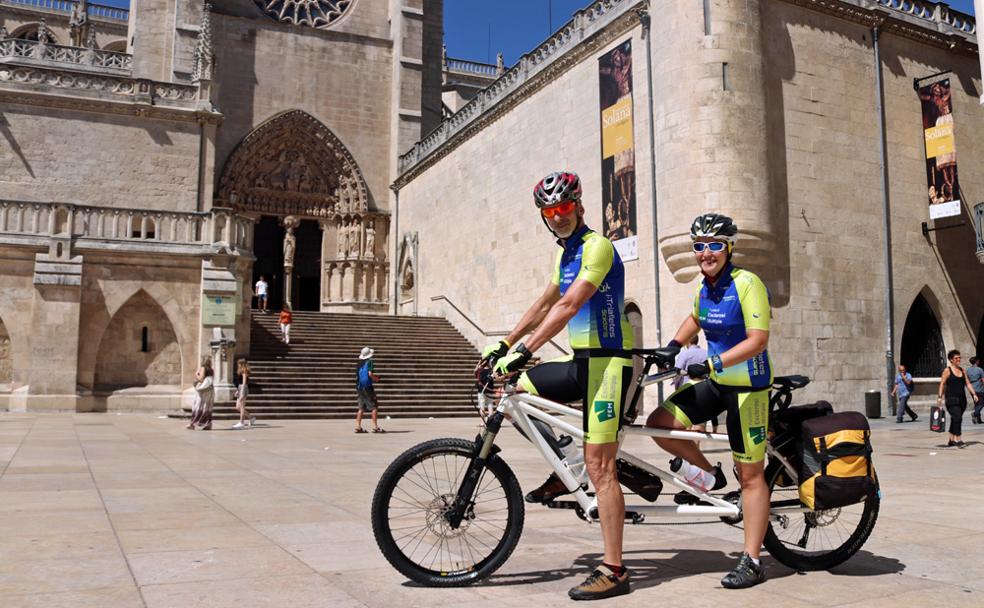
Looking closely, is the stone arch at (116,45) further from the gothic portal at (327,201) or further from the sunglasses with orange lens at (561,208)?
the sunglasses with orange lens at (561,208)

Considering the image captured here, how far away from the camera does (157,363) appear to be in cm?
1980

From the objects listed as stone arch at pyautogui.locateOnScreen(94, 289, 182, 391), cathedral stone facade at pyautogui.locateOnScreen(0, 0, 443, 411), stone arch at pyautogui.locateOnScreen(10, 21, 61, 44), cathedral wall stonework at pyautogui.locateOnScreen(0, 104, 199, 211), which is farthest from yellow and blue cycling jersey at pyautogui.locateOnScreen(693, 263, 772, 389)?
stone arch at pyautogui.locateOnScreen(10, 21, 61, 44)

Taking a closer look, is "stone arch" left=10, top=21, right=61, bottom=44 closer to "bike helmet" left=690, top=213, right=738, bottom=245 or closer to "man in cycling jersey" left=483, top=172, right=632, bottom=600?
"man in cycling jersey" left=483, top=172, right=632, bottom=600

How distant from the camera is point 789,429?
160 inches

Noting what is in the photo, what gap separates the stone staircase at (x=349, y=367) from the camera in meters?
18.4

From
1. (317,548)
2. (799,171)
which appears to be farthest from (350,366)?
(317,548)

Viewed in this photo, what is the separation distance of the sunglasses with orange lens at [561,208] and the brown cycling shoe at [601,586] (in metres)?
1.67

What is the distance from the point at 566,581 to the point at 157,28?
31154 mm

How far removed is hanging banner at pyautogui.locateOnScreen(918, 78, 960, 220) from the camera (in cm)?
1883

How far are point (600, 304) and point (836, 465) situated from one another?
1.36 meters

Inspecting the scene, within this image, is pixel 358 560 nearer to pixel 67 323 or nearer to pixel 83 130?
pixel 67 323

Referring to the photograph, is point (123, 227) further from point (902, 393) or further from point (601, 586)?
point (601, 586)

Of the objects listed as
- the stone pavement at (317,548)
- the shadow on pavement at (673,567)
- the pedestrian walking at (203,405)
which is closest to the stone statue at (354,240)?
the pedestrian walking at (203,405)

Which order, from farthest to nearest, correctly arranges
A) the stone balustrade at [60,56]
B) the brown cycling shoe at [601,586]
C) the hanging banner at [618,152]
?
the stone balustrade at [60,56] → the hanging banner at [618,152] → the brown cycling shoe at [601,586]
